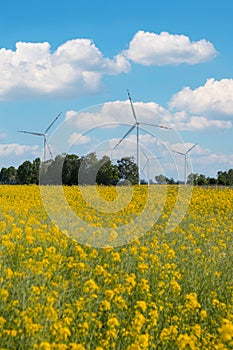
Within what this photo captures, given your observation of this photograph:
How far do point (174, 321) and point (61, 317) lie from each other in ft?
5.41

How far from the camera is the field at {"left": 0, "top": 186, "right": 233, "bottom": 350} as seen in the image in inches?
240

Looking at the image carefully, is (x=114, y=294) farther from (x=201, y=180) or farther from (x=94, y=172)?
(x=201, y=180)

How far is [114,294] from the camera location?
301 inches

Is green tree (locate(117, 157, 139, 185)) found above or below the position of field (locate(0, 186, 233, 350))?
above

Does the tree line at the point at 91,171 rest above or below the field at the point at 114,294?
above

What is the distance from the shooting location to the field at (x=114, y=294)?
Result: 6098 mm

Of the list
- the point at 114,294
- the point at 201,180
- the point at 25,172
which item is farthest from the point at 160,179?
the point at 25,172

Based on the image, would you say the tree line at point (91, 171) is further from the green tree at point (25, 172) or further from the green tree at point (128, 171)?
the green tree at point (25, 172)

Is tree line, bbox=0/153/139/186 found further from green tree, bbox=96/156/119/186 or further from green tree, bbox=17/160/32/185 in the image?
green tree, bbox=17/160/32/185

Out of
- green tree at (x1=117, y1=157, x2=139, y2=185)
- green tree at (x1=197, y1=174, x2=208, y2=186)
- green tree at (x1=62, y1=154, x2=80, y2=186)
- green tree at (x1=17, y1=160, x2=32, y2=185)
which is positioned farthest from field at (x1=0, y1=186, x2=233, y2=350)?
green tree at (x1=17, y1=160, x2=32, y2=185)

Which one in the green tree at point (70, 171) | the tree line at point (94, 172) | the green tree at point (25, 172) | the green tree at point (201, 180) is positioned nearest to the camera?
the tree line at point (94, 172)

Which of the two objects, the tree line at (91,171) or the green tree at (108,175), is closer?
the tree line at (91,171)

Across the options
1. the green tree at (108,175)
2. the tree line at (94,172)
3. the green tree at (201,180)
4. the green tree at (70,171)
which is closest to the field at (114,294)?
the tree line at (94,172)

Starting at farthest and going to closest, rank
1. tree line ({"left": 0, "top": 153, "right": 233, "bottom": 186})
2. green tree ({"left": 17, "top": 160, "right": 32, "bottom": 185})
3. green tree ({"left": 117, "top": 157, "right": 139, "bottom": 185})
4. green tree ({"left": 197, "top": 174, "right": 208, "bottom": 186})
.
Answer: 1. green tree ({"left": 17, "top": 160, "right": 32, "bottom": 185})
2. green tree ({"left": 197, "top": 174, "right": 208, "bottom": 186})
3. green tree ({"left": 117, "top": 157, "right": 139, "bottom": 185})
4. tree line ({"left": 0, "top": 153, "right": 233, "bottom": 186})
